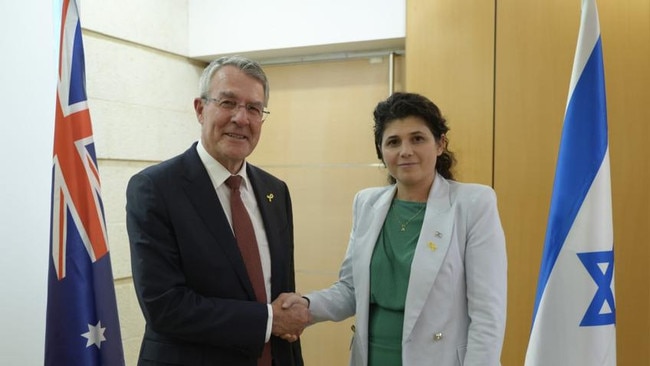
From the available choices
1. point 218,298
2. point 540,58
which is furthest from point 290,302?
point 540,58

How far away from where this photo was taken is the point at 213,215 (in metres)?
1.87

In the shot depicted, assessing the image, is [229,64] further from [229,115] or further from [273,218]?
[273,218]

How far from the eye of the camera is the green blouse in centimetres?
190

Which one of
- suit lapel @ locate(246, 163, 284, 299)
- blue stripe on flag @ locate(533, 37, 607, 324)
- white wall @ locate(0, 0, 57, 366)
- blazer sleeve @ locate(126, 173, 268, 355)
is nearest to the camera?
blazer sleeve @ locate(126, 173, 268, 355)

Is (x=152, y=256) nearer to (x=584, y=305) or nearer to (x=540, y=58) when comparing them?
(x=584, y=305)

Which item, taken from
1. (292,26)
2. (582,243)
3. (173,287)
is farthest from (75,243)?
(292,26)

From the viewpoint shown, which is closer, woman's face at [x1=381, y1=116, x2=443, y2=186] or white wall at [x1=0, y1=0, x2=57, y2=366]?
woman's face at [x1=381, y1=116, x2=443, y2=186]

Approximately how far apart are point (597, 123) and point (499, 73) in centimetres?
118

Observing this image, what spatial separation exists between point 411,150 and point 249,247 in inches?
24.6

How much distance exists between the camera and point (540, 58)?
2.94 metres

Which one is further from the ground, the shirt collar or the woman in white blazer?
the shirt collar

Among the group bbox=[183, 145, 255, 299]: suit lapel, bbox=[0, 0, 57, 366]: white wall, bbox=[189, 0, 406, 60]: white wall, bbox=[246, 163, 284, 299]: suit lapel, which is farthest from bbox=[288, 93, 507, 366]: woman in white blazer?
bbox=[0, 0, 57, 366]: white wall

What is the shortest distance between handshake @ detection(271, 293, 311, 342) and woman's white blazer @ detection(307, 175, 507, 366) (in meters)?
0.21

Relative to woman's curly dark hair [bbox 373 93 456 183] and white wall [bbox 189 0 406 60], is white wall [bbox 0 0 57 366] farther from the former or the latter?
woman's curly dark hair [bbox 373 93 456 183]
